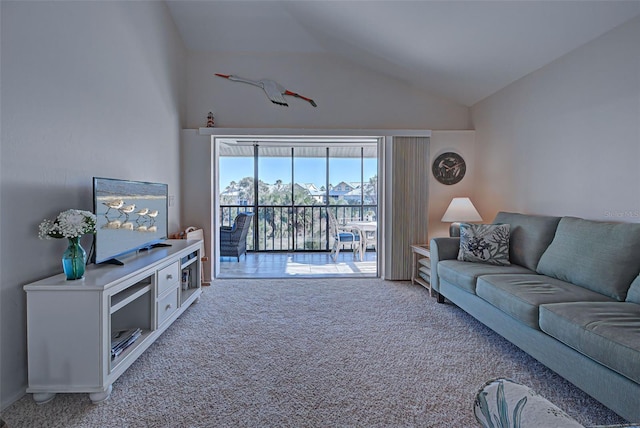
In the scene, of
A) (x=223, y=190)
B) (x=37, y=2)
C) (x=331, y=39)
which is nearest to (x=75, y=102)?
(x=37, y=2)

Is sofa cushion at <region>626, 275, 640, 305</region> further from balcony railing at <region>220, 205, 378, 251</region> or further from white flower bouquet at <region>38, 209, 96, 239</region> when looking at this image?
balcony railing at <region>220, 205, 378, 251</region>

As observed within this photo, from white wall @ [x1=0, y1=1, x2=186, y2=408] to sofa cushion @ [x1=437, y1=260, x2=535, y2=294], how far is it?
2.91m

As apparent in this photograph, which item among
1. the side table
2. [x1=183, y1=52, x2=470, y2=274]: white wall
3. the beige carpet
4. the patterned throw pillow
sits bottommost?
the beige carpet

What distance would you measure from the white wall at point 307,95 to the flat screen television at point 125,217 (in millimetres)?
1603

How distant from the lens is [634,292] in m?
1.89

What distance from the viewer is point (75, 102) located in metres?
2.17

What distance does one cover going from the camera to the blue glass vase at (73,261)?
1.80 meters

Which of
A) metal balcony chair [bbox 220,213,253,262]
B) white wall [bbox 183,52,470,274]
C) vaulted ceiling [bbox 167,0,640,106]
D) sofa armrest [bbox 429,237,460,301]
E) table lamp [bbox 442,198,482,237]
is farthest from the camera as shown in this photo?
metal balcony chair [bbox 220,213,253,262]

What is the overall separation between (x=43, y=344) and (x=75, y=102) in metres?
1.52

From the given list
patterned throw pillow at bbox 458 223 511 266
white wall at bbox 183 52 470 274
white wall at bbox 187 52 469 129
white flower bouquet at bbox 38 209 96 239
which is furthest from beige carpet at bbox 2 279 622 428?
white wall at bbox 187 52 469 129

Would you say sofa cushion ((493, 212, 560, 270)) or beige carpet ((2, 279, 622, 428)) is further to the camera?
sofa cushion ((493, 212, 560, 270))

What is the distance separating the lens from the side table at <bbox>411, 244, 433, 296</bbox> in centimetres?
380

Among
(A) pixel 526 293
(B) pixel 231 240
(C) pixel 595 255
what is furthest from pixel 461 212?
(B) pixel 231 240

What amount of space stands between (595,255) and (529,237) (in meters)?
0.69
